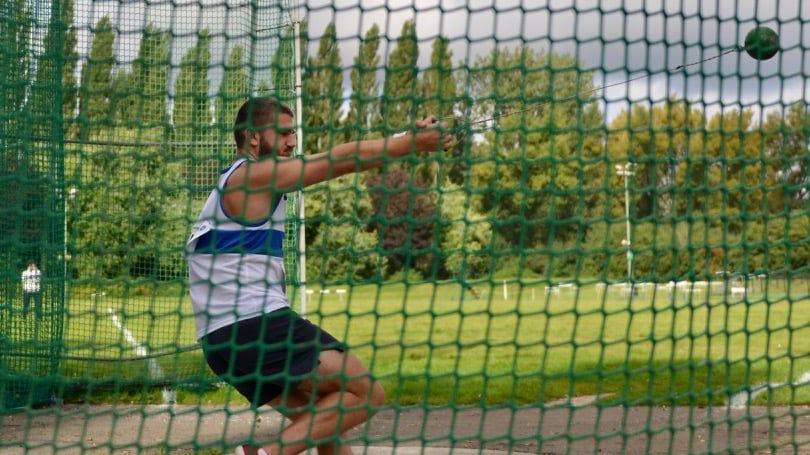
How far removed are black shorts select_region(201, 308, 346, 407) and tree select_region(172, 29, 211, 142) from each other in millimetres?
756

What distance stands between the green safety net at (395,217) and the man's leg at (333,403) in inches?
1.8

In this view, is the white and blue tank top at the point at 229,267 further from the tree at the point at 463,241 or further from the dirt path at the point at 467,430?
the dirt path at the point at 467,430

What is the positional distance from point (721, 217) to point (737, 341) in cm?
1206

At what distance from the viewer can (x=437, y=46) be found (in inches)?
177

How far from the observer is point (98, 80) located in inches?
189

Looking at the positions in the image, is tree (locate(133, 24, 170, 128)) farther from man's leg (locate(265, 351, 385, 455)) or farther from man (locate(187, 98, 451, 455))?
man's leg (locate(265, 351, 385, 455))

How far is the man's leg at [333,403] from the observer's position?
4.07 meters

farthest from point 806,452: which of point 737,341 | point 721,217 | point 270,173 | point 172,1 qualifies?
point 737,341

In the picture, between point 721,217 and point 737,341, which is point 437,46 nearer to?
point 721,217

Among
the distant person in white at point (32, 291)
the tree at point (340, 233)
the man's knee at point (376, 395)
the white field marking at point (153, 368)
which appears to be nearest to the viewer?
the man's knee at point (376, 395)

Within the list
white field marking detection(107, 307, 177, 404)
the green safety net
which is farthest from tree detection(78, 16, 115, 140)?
white field marking detection(107, 307, 177, 404)

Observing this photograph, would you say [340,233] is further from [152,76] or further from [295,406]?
[295,406]

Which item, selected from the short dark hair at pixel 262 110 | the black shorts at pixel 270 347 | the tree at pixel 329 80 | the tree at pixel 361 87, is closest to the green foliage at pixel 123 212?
the tree at pixel 329 80

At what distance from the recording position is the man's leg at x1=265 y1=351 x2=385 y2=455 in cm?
407
